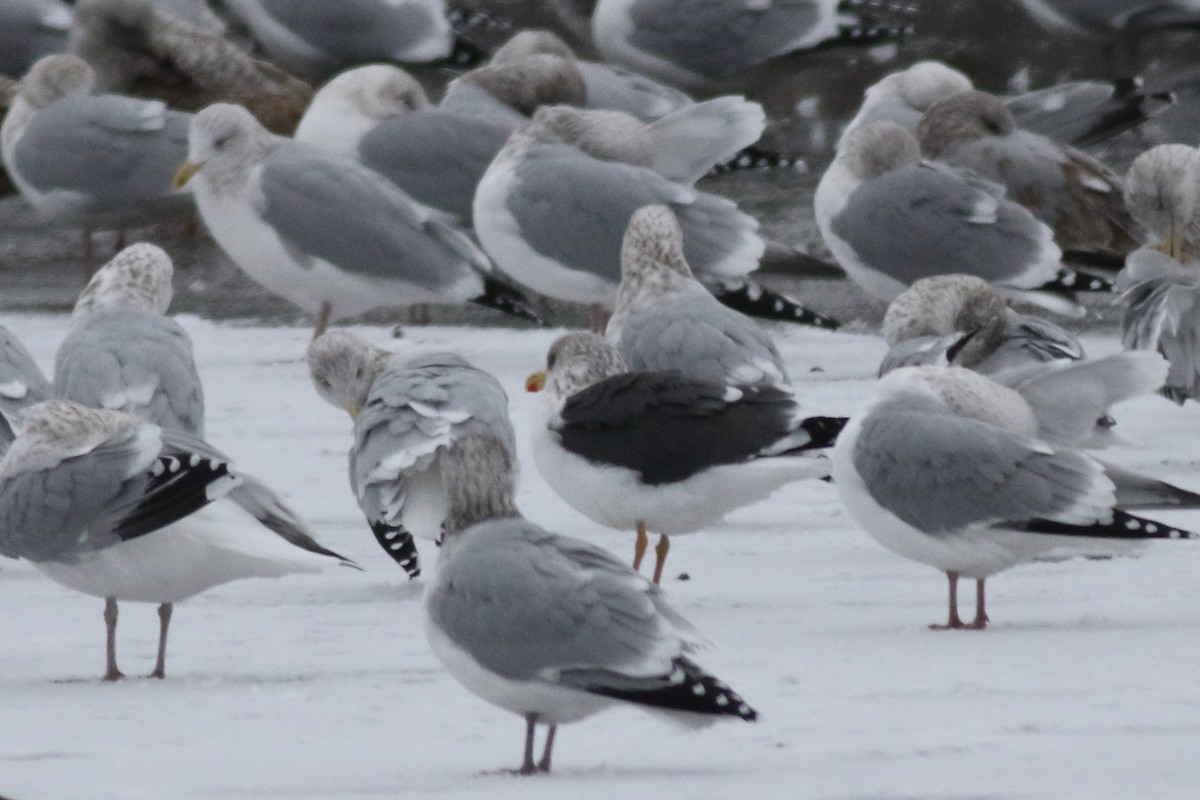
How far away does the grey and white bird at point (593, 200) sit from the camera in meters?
8.84

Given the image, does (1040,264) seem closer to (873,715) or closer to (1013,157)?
(1013,157)

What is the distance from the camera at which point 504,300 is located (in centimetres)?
918

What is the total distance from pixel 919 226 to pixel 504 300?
4.99ft

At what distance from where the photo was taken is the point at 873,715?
4.28 metres

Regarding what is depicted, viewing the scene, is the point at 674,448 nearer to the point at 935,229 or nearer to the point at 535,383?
the point at 535,383

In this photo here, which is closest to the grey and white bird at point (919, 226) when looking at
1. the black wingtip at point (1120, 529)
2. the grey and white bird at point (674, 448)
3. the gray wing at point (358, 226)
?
the gray wing at point (358, 226)

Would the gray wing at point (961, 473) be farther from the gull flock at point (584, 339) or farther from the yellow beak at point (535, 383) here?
the yellow beak at point (535, 383)

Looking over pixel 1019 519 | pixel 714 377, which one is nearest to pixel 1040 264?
pixel 714 377

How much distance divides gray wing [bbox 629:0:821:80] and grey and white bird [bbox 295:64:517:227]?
2820mm

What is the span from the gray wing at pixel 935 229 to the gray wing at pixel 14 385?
3672 mm

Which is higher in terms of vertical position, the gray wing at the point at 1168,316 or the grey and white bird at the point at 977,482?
the grey and white bird at the point at 977,482

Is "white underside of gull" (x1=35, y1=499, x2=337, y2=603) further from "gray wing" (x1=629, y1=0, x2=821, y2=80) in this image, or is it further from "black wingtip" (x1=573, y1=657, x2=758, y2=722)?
"gray wing" (x1=629, y1=0, x2=821, y2=80)

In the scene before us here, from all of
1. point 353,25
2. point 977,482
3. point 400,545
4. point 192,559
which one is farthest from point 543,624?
point 353,25

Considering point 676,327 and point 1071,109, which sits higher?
point 676,327
